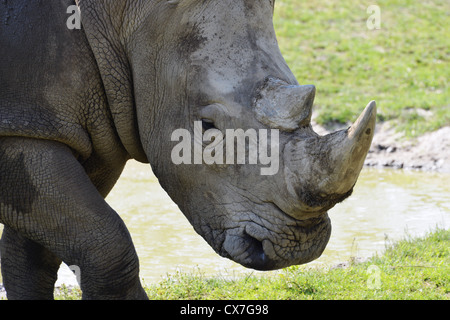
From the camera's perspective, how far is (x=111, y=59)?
14.1ft

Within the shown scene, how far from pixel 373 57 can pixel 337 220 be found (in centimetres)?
756

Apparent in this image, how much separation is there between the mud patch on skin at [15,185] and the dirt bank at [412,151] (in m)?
7.74

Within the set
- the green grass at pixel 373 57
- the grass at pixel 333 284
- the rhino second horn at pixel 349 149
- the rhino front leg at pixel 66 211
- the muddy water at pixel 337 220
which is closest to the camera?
the rhino second horn at pixel 349 149

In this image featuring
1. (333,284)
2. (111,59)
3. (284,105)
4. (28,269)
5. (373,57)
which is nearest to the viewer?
(284,105)

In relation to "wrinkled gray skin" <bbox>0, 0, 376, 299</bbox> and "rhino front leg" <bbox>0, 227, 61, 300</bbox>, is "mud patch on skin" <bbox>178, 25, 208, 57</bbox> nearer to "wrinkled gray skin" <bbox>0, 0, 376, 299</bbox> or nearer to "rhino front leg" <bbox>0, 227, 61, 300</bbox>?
"wrinkled gray skin" <bbox>0, 0, 376, 299</bbox>

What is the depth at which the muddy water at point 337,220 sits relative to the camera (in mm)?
6754

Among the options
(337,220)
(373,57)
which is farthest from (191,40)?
(373,57)

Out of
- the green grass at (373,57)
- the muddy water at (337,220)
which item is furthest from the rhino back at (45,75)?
the green grass at (373,57)

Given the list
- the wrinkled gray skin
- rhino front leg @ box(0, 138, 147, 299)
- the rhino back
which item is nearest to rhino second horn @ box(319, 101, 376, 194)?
the wrinkled gray skin

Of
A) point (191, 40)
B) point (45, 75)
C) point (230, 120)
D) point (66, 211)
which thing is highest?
point (191, 40)

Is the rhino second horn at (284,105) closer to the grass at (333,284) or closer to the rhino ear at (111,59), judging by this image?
the rhino ear at (111,59)

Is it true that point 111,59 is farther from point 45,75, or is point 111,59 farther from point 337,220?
point 337,220

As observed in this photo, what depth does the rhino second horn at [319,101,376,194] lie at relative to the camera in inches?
139
